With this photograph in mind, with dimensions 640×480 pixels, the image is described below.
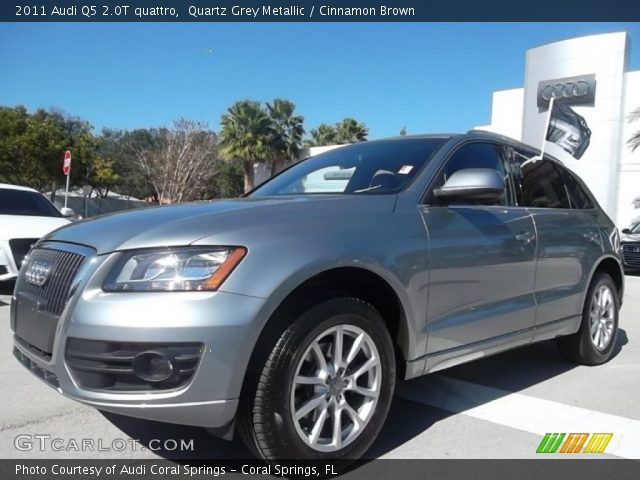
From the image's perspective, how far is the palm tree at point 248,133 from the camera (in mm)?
31234

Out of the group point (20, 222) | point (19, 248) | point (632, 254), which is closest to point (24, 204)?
point (20, 222)

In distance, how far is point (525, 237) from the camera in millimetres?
3740

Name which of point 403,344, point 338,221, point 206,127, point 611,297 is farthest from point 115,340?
point 206,127

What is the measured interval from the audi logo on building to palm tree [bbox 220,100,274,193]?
14822 mm

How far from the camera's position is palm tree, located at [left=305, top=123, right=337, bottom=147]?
3797 centimetres

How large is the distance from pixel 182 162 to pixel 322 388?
32.9 metres

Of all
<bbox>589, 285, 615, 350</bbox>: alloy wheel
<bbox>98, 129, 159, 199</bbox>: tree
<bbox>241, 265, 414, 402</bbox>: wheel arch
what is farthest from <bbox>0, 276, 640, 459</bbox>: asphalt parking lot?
<bbox>98, 129, 159, 199</bbox>: tree

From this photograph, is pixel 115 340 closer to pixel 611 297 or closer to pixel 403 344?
pixel 403 344

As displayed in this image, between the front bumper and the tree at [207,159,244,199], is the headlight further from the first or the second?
the tree at [207,159,244,199]

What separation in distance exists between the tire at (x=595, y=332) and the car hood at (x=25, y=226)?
659 centimetres

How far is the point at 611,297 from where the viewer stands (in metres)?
4.90

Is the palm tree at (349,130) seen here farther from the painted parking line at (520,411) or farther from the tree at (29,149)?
the painted parking line at (520,411)

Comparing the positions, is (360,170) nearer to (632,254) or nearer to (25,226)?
(25,226)

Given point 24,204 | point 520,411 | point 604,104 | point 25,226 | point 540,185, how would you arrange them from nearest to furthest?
1. point 520,411
2. point 540,185
3. point 25,226
4. point 24,204
5. point 604,104
